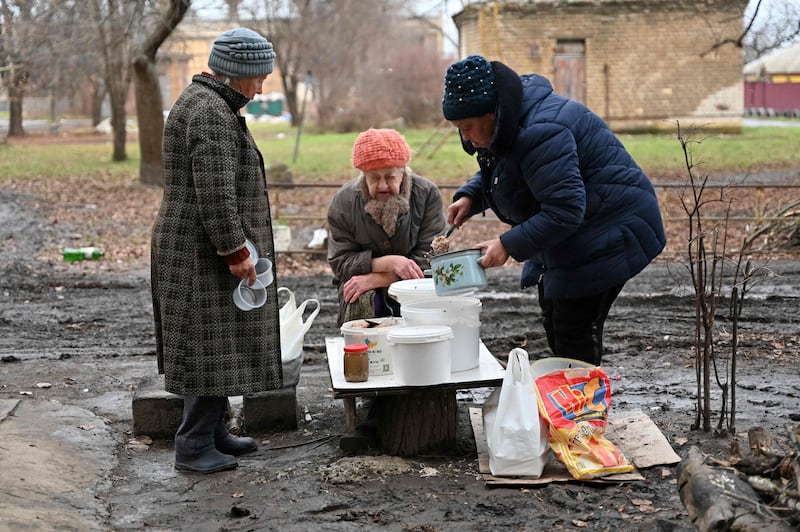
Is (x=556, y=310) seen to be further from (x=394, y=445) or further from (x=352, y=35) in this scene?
(x=352, y=35)

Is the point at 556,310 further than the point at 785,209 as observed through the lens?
No

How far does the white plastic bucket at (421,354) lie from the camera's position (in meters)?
4.41

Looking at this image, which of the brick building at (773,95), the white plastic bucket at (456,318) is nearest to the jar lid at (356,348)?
the white plastic bucket at (456,318)

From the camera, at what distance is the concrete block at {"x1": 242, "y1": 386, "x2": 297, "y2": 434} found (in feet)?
17.4

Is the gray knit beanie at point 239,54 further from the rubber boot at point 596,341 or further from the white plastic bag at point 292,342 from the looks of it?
the rubber boot at point 596,341

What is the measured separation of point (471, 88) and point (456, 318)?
3.56 feet

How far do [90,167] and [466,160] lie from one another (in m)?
9.73

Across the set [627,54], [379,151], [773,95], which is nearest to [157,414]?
[379,151]

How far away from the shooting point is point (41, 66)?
100 ft

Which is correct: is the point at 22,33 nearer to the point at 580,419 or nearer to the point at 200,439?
the point at 200,439

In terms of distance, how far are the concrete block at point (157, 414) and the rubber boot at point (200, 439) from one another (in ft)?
1.80

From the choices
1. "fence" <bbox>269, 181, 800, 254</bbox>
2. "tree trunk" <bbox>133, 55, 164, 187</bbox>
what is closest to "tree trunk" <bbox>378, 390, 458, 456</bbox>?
"fence" <bbox>269, 181, 800, 254</bbox>

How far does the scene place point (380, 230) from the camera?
5371mm

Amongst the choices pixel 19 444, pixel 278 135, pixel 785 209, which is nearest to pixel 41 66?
pixel 278 135
